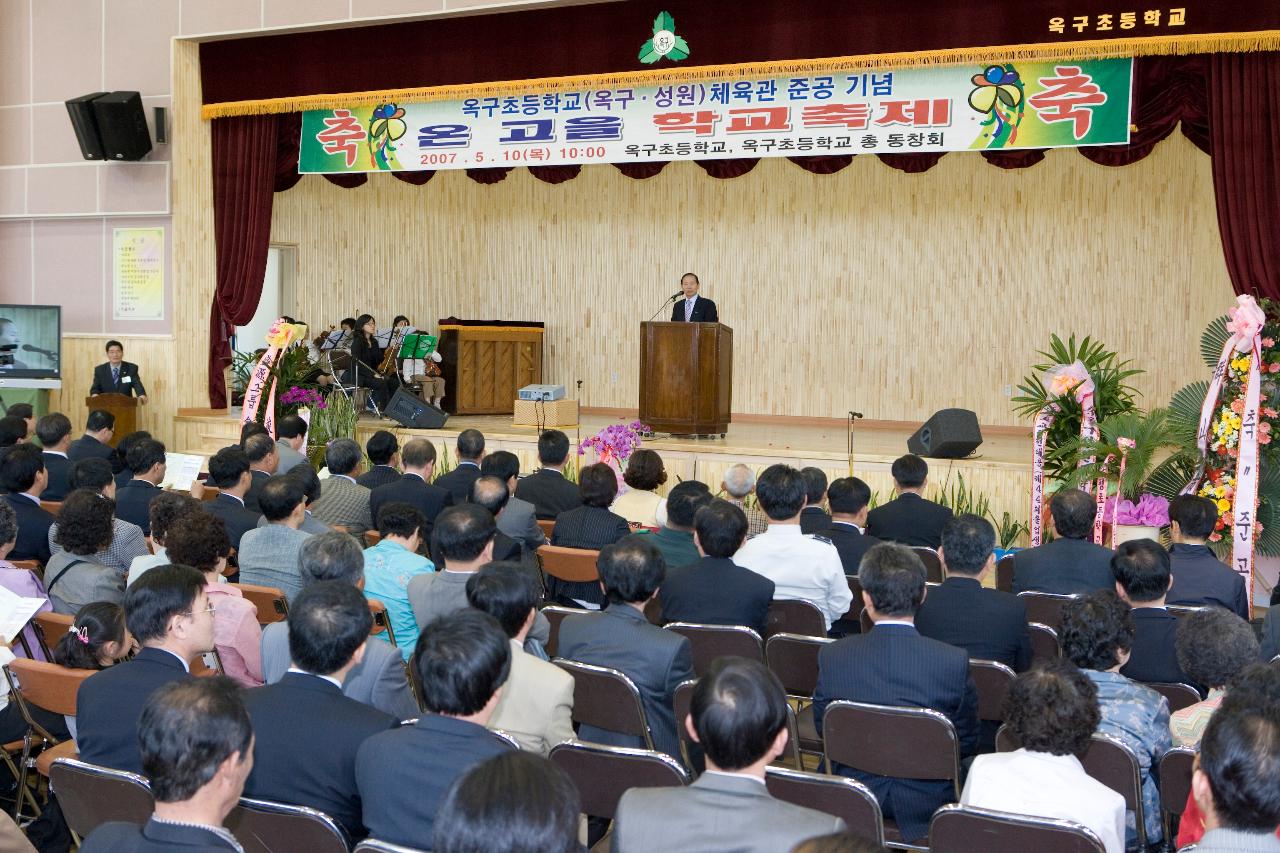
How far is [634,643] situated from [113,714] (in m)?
1.34

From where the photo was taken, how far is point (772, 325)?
13977mm

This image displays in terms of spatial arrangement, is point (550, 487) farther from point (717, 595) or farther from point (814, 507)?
point (717, 595)

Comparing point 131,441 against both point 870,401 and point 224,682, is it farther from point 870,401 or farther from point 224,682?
point 870,401

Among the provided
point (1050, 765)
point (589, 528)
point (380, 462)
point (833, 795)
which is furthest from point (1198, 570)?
point (380, 462)

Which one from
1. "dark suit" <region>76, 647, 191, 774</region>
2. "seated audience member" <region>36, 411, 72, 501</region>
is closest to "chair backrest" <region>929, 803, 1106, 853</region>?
"dark suit" <region>76, 647, 191, 774</region>

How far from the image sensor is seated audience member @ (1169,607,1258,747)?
3037mm

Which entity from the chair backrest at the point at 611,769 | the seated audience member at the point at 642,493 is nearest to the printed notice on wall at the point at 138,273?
the seated audience member at the point at 642,493

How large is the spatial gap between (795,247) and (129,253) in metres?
6.92

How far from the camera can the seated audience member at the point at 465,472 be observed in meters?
6.21

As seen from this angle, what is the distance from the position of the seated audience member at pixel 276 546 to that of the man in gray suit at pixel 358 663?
0.87 m

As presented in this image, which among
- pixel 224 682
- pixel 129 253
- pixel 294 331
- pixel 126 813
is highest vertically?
pixel 129 253

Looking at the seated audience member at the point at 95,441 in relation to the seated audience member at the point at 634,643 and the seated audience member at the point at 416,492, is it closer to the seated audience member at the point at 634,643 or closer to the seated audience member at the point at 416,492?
the seated audience member at the point at 416,492

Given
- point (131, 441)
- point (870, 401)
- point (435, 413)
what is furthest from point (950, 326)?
point (131, 441)

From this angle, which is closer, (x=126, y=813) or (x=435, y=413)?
(x=126, y=813)
